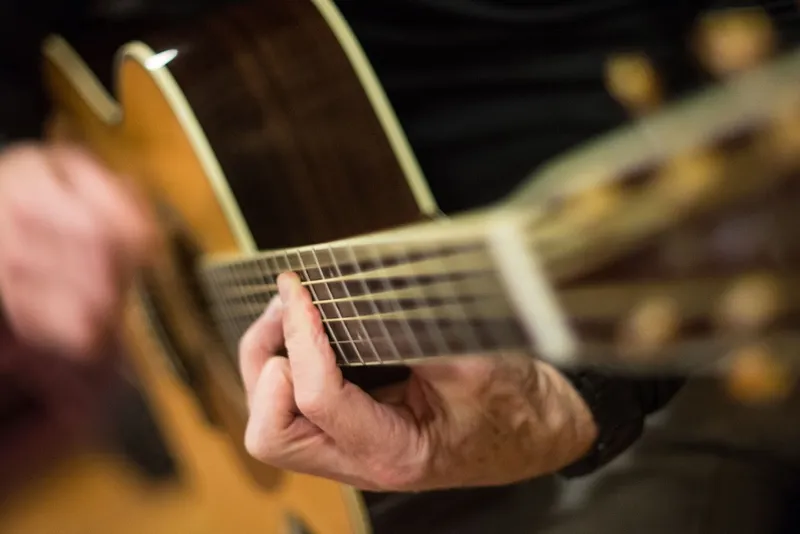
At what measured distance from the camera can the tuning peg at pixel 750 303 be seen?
26 centimetres

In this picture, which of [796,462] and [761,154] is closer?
[761,154]

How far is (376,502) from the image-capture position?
60cm

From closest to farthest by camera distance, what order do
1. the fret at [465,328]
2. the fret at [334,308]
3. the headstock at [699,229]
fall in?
the headstock at [699,229] < the fret at [465,328] < the fret at [334,308]

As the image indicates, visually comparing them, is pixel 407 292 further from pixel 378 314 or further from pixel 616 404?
pixel 616 404

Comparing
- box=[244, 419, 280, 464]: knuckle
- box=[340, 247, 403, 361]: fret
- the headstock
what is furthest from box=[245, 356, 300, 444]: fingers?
the headstock

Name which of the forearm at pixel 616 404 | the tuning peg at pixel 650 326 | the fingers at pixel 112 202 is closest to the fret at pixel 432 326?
the tuning peg at pixel 650 326

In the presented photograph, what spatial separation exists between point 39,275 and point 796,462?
70 centimetres

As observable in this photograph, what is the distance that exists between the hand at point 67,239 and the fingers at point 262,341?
25 cm

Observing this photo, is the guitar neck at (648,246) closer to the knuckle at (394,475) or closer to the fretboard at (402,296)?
the fretboard at (402,296)

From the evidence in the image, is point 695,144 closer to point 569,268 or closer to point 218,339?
point 569,268

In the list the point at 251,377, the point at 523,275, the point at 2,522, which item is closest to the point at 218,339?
the point at 251,377

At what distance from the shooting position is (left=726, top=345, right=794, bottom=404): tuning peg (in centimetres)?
26

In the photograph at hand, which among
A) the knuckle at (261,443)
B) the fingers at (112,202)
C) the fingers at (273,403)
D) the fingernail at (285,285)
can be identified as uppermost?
the fingers at (112,202)

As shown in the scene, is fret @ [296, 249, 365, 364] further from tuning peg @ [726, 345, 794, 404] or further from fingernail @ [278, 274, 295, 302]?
tuning peg @ [726, 345, 794, 404]
